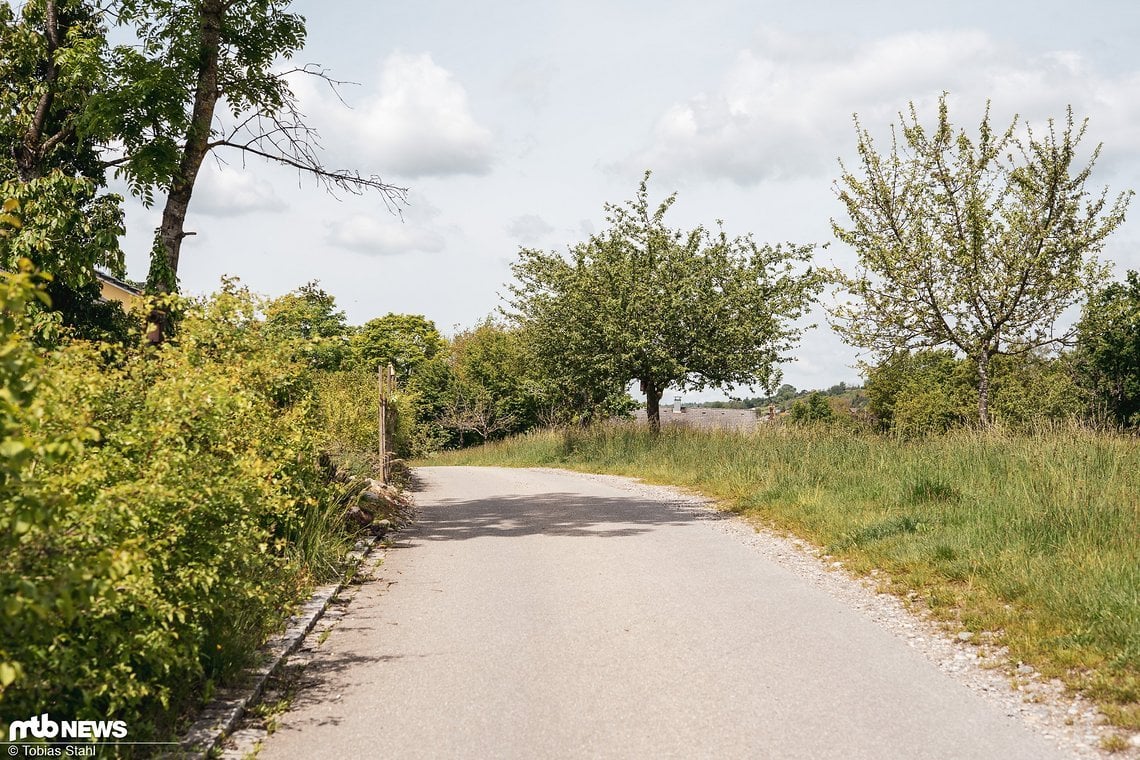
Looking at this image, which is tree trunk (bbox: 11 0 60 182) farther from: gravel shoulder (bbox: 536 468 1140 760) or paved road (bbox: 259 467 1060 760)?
gravel shoulder (bbox: 536 468 1140 760)

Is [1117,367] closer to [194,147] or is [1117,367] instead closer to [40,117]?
[194,147]

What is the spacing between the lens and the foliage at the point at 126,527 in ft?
10.7

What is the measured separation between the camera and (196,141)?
1238 cm

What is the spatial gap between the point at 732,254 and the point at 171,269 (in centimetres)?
2029

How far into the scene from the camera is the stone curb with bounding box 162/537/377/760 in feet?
15.4

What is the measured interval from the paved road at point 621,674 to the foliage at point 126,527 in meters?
0.79

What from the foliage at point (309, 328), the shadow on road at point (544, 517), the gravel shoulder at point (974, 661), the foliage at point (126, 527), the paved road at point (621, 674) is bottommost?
the gravel shoulder at point (974, 661)

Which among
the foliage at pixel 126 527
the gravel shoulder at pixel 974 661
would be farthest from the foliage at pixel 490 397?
the foliage at pixel 126 527

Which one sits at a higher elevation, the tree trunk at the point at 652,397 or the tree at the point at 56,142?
the tree at the point at 56,142

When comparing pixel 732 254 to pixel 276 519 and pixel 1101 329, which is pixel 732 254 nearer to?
pixel 1101 329

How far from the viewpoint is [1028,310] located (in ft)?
77.5

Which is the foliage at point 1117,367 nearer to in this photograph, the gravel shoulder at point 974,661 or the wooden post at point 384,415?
the wooden post at point 384,415

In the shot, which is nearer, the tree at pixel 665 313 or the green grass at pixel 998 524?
the green grass at pixel 998 524

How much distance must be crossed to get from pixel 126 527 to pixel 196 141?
936 cm
